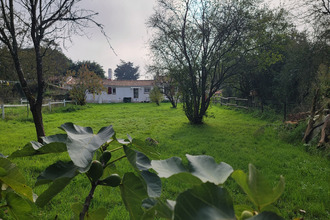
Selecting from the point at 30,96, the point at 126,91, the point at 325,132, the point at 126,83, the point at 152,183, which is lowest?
the point at 325,132

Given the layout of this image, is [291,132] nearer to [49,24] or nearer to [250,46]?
[250,46]

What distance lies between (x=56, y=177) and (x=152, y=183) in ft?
0.70

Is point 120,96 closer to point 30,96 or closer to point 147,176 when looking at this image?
point 30,96

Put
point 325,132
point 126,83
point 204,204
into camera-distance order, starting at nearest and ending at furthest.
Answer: point 204,204
point 325,132
point 126,83

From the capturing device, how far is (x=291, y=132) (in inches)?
263

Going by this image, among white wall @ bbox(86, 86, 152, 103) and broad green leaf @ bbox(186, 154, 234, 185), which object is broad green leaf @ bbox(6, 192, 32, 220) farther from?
white wall @ bbox(86, 86, 152, 103)

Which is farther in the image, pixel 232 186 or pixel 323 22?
pixel 323 22

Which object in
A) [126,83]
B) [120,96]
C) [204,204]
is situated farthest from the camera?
[126,83]

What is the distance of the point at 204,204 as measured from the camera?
0.25m

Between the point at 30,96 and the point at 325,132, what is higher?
the point at 30,96

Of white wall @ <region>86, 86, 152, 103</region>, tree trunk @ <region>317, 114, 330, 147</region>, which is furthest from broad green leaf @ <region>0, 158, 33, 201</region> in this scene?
white wall @ <region>86, 86, 152, 103</region>

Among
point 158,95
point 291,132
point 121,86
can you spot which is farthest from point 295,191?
point 121,86

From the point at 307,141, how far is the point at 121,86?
26.2 m

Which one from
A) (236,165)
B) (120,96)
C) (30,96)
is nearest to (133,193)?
(236,165)
